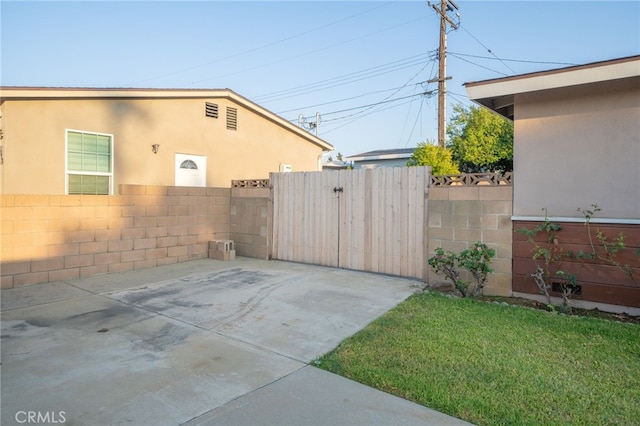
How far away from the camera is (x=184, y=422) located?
2.46 m

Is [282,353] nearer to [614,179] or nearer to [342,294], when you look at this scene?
[342,294]

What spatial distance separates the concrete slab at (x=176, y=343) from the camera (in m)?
2.65

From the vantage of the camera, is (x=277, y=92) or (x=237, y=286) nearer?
(x=237, y=286)

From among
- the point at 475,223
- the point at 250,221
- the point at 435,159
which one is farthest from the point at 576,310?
the point at 435,159

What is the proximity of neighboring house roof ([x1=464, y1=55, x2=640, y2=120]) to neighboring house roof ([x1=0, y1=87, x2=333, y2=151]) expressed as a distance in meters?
7.04

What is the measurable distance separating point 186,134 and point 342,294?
6.66 m

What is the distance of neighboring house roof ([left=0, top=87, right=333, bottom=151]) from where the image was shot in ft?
23.6

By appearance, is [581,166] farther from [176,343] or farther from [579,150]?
[176,343]

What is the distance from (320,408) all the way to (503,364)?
1707 mm

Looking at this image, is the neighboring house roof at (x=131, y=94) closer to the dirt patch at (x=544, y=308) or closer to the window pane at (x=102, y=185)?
the window pane at (x=102, y=185)

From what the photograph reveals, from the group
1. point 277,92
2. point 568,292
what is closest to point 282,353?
point 568,292

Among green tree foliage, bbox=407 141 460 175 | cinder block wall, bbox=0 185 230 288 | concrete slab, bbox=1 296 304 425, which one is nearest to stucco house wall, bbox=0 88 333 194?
cinder block wall, bbox=0 185 230 288

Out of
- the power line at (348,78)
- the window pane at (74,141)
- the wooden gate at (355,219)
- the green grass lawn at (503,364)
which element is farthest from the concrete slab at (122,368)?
the power line at (348,78)

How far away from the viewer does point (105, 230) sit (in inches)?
279
